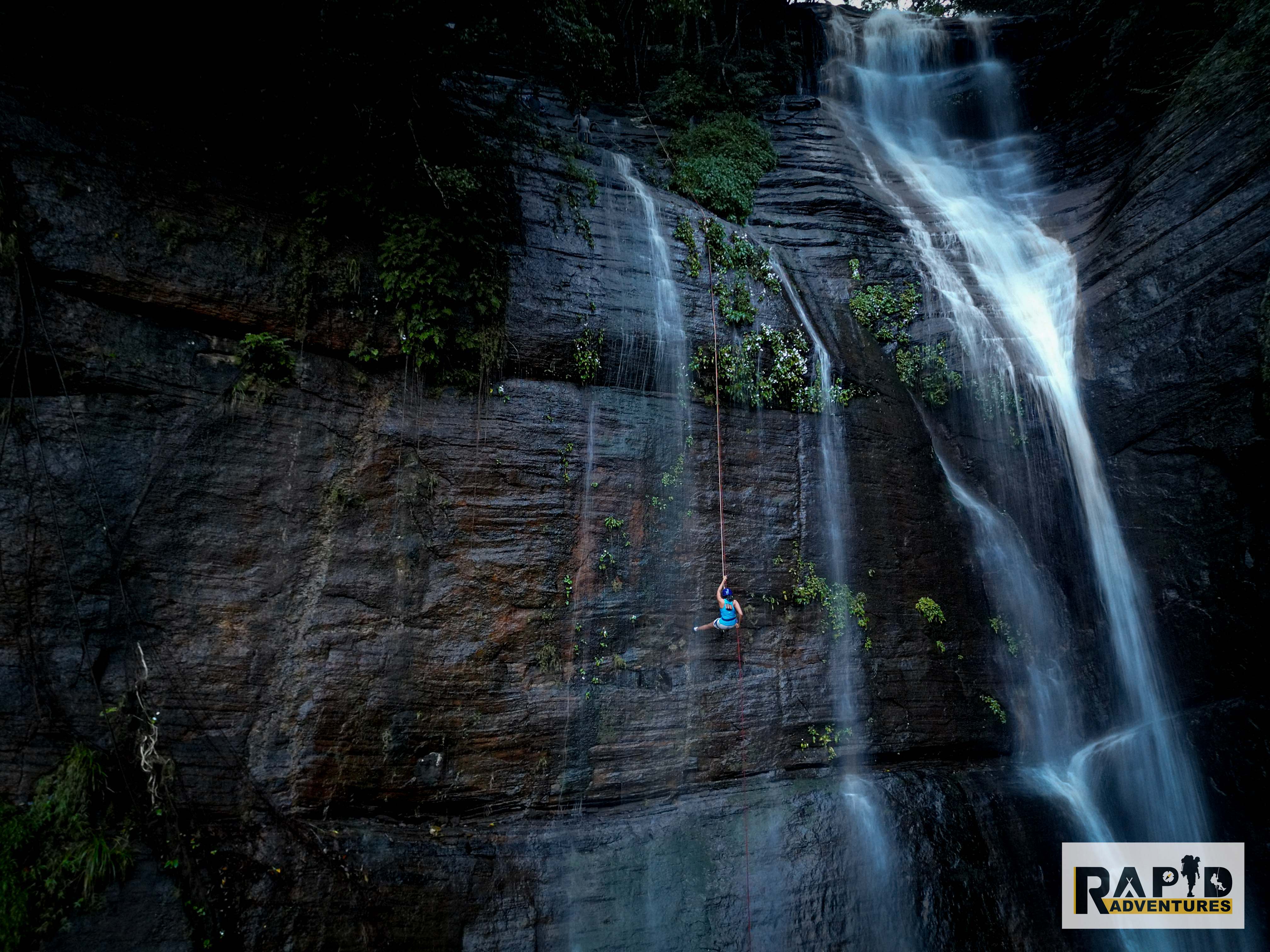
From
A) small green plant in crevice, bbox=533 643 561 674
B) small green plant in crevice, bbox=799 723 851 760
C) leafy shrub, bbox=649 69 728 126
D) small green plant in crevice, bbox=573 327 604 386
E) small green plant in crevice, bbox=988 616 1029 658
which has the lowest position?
small green plant in crevice, bbox=799 723 851 760

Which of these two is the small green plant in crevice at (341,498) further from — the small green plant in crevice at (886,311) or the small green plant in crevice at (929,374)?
the small green plant in crevice at (929,374)

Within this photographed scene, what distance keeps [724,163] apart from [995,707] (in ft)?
29.5

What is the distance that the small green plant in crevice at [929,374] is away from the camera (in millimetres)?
9078

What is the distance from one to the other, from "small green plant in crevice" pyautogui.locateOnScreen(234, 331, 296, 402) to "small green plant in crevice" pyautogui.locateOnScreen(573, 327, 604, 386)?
117 inches

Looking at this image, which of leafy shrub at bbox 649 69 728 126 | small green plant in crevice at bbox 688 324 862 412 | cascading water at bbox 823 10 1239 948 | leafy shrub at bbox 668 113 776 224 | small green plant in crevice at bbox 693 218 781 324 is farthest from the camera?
leafy shrub at bbox 649 69 728 126

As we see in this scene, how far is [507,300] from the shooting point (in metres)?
7.25

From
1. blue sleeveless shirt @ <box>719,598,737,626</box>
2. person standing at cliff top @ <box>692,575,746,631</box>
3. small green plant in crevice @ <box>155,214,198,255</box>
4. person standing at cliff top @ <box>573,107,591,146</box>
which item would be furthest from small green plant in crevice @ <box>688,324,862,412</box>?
small green plant in crevice @ <box>155,214,198,255</box>

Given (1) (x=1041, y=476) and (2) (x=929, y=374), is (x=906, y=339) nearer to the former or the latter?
(2) (x=929, y=374)

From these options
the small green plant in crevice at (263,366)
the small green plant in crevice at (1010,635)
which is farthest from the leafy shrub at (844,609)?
the small green plant in crevice at (263,366)

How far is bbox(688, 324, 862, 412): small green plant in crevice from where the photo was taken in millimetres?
7953

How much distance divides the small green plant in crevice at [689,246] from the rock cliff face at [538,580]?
0.64 ft

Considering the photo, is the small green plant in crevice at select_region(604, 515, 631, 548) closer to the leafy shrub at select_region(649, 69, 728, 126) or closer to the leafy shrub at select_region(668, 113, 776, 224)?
the leafy shrub at select_region(668, 113, 776, 224)

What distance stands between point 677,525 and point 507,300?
3.28m

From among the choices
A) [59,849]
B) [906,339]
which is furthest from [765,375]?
[59,849]
